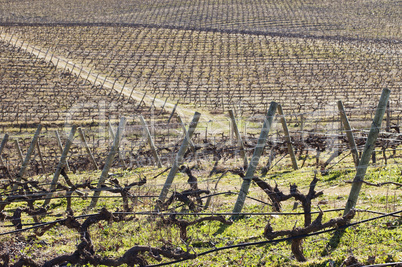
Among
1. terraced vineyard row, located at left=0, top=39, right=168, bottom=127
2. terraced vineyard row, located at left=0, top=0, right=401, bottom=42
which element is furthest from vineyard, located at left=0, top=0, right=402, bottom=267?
terraced vineyard row, located at left=0, top=0, right=401, bottom=42

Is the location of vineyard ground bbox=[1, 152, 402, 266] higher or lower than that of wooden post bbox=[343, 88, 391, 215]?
lower

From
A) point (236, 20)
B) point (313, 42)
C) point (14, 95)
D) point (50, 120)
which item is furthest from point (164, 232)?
point (236, 20)

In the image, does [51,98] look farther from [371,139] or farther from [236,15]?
[236,15]

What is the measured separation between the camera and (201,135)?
66.6 ft

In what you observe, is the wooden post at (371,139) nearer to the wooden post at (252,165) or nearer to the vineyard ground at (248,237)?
the vineyard ground at (248,237)

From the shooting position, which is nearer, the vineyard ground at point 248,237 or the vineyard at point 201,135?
the vineyard ground at point 248,237

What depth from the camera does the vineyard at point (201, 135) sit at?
17.8ft

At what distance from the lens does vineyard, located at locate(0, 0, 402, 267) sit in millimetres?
5426

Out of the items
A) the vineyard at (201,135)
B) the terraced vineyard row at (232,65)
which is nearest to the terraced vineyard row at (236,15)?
the vineyard at (201,135)

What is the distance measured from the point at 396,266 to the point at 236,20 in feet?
211

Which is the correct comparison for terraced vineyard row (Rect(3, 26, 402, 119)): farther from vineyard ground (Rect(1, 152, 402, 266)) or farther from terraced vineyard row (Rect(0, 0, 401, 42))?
vineyard ground (Rect(1, 152, 402, 266))

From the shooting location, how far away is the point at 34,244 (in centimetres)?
604


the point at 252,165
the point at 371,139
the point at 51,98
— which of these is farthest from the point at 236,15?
the point at 371,139

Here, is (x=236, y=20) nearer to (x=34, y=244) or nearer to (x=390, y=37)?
(x=390, y=37)
